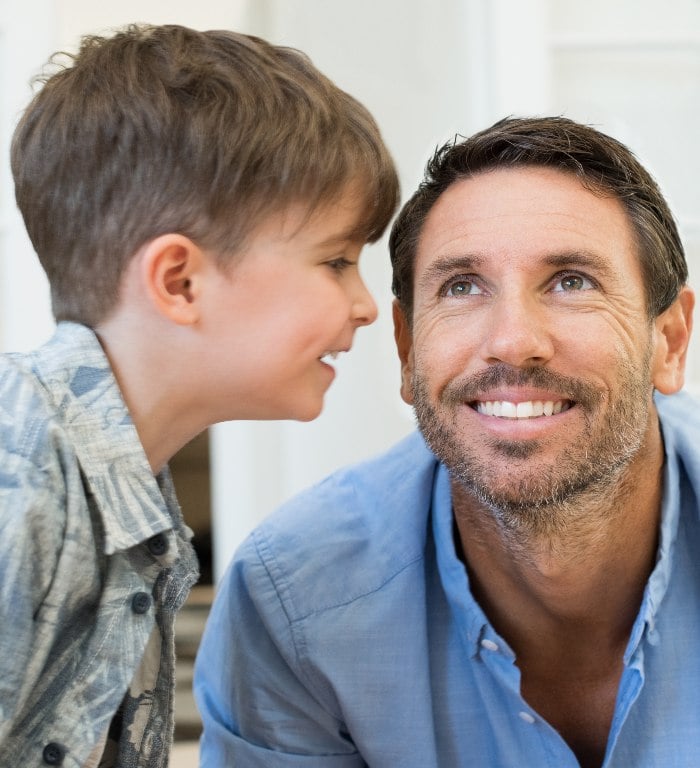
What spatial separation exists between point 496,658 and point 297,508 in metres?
0.39

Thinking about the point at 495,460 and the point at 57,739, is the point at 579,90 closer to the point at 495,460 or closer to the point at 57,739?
the point at 495,460

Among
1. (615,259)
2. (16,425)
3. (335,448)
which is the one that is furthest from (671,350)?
(335,448)

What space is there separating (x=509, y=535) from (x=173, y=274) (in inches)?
24.4

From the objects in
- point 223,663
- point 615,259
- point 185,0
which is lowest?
point 223,663

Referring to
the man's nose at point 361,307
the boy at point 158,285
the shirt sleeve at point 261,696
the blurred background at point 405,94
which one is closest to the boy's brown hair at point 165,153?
the boy at point 158,285

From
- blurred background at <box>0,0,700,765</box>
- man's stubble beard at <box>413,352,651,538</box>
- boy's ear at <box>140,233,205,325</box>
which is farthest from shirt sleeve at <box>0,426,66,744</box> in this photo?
blurred background at <box>0,0,700,765</box>

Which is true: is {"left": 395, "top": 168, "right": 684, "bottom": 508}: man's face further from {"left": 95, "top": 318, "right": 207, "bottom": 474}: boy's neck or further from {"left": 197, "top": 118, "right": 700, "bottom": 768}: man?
{"left": 95, "top": 318, "right": 207, "bottom": 474}: boy's neck

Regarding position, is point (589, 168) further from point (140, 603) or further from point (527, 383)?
point (140, 603)

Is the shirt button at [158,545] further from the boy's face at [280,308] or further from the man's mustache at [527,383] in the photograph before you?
the man's mustache at [527,383]

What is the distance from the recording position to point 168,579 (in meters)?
1.52

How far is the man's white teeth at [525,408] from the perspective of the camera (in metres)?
1.56

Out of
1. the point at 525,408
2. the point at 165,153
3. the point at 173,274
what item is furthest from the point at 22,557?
the point at 525,408

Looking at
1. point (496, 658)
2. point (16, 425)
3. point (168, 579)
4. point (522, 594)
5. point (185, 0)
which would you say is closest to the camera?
point (16, 425)

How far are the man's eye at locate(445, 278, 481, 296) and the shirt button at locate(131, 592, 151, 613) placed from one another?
62cm
